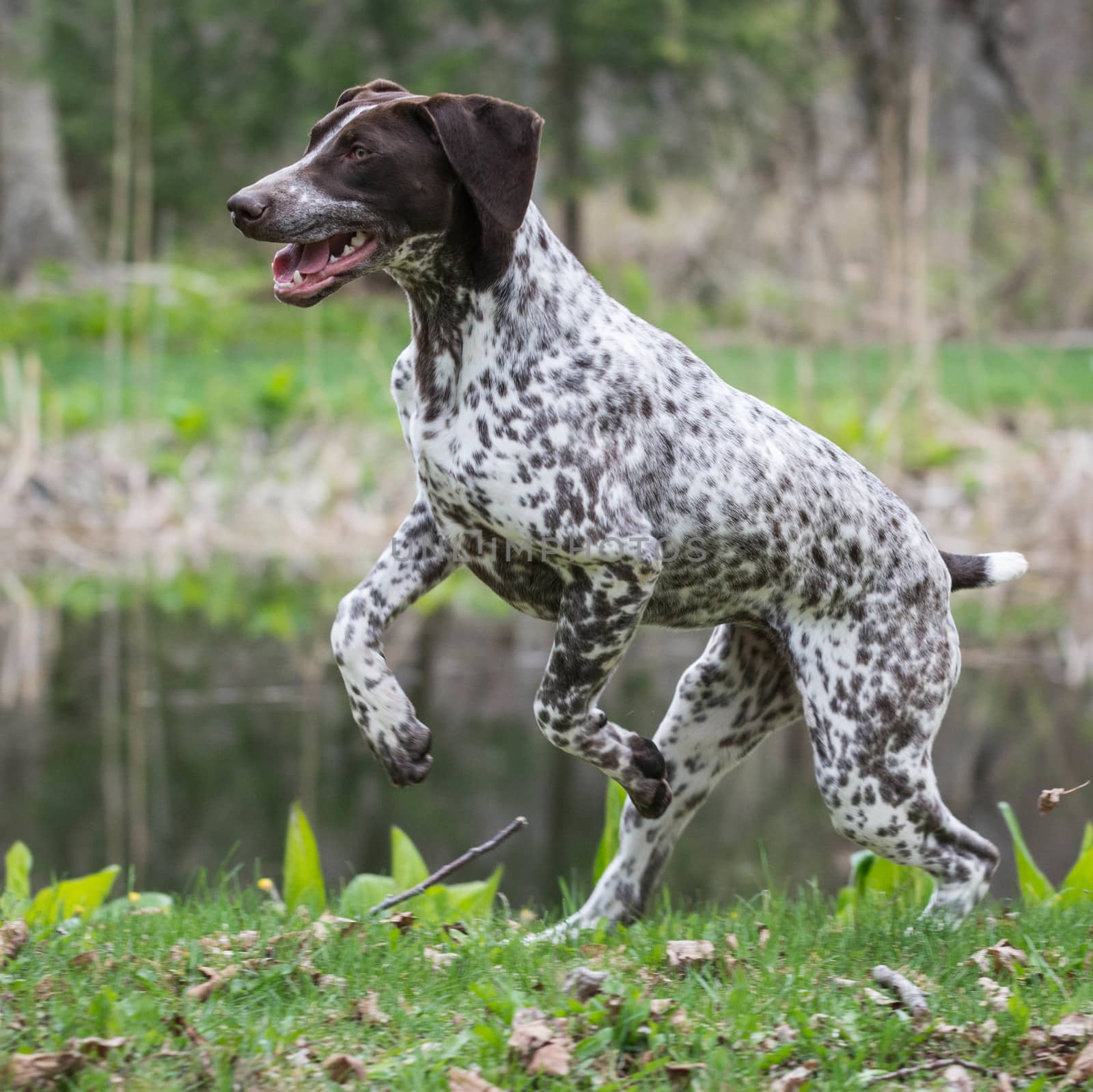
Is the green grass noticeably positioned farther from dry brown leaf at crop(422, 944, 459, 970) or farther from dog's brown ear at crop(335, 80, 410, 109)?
dog's brown ear at crop(335, 80, 410, 109)

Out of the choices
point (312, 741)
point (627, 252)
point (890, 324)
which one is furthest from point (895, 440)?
point (627, 252)

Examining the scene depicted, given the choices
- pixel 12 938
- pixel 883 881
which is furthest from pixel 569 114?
pixel 12 938

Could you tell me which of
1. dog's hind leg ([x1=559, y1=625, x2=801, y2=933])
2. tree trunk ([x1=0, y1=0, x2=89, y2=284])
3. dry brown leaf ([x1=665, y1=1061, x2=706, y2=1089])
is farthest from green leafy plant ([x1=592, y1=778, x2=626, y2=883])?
tree trunk ([x1=0, y1=0, x2=89, y2=284])

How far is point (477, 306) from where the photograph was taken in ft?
12.2

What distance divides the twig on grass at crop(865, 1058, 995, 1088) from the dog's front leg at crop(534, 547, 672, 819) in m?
1.10

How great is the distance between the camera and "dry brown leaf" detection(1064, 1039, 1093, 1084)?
3.07 metres

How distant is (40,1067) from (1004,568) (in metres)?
2.79

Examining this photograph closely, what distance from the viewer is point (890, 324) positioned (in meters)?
12.5

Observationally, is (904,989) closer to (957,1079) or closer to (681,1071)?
(957,1079)

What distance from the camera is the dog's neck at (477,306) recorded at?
372 centimetres

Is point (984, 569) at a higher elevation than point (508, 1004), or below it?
higher

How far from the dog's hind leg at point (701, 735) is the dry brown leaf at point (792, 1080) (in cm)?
130

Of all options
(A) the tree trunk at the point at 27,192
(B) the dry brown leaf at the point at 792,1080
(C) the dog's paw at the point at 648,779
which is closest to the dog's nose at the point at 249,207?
(C) the dog's paw at the point at 648,779

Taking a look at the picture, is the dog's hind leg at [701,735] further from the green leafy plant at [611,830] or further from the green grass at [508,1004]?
the green grass at [508,1004]
